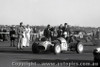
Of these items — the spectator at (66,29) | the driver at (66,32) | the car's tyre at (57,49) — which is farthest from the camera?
the spectator at (66,29)

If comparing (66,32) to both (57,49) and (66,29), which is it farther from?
(57,49)

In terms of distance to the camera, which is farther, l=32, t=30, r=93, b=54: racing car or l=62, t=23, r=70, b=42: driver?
l=62, t=23, r=70, b=42: driver

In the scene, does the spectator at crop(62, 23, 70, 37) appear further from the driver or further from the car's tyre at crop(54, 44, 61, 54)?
the car's tyre at crop(54, 44, 61, 54)

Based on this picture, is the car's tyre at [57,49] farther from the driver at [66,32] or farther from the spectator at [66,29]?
the spectator at [66,29]

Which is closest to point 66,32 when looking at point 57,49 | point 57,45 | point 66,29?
point 66,29

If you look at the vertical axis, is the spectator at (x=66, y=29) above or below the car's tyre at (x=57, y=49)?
above

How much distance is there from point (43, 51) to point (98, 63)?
9255 mm

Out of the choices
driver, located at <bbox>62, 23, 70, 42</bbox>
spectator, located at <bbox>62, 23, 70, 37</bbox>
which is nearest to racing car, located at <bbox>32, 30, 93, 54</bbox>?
driver, located at <bbox>62, 23, 70, 42</bbox>

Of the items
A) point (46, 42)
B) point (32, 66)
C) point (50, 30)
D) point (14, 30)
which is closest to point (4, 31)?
point (14, 30)

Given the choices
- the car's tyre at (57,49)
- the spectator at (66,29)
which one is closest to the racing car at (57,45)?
the car's tyre at (57,49)

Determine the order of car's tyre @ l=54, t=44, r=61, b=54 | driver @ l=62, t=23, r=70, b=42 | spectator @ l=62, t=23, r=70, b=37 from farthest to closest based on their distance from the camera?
spectator @ l=62, t=23, r=70, b=37
driver @ l=62, t=23, r=70, b=42
car's tyre @ l=54, t=44, r=61, b=54

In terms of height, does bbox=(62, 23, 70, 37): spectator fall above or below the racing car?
above

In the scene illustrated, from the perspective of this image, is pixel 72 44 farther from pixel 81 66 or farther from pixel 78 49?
pixel 81 66

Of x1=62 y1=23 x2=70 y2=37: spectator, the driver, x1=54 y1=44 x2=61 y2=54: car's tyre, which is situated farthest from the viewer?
x1=62 y1=23 x2=70 y2=37: spectator
